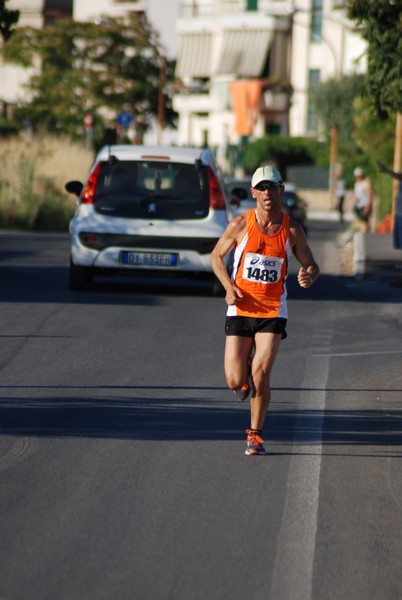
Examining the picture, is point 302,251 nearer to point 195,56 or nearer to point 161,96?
point 161,96

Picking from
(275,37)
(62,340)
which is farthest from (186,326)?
(275,37)

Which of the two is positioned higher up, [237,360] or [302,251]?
[302,251]

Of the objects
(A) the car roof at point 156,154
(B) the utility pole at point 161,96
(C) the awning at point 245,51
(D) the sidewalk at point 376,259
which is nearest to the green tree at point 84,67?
(B) the utility pole at point 161,96

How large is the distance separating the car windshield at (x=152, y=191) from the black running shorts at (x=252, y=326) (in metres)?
8.98

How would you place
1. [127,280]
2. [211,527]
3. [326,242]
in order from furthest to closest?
[326,242], [127,280], [211,527]

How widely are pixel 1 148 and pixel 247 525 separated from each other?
3030cm

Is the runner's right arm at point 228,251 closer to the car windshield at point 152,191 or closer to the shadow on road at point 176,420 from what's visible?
the shadow on road at point 176,420

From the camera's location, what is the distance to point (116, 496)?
7352 mm

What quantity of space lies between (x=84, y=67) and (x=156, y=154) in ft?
176

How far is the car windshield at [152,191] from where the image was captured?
1792cm

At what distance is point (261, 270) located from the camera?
880 centimetres

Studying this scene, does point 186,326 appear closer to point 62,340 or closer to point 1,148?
point 62,340

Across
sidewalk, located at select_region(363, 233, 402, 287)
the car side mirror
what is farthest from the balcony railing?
the car side mirror

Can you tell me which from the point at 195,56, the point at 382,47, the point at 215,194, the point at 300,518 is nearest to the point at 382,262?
the point at 382,47
